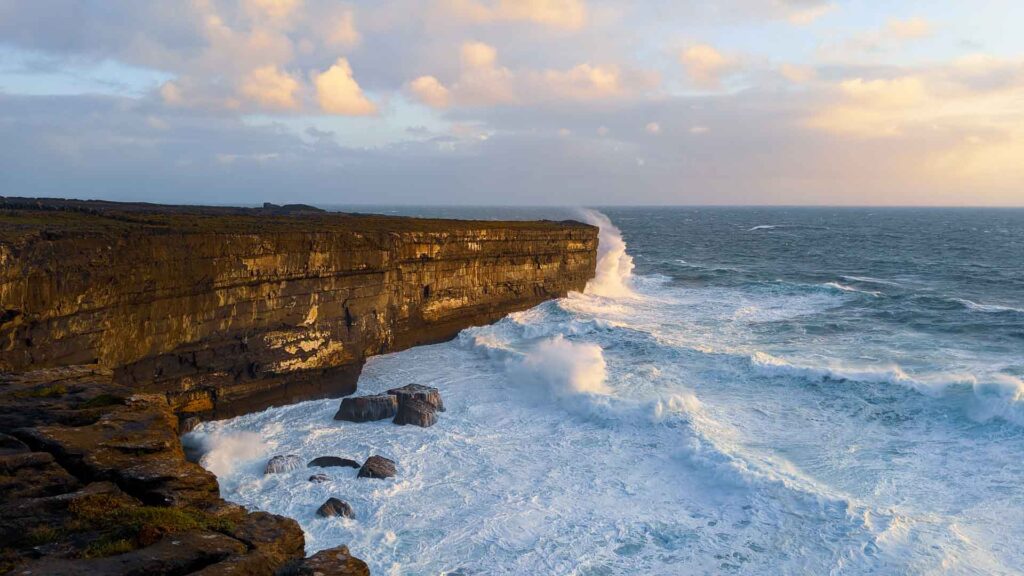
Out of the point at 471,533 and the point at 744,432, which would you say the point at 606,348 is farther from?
the point at 471,533

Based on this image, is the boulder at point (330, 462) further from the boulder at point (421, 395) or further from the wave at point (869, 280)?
the wave at point (869, 280)

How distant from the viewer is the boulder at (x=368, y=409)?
18.9m

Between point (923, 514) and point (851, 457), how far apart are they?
8.98 feet

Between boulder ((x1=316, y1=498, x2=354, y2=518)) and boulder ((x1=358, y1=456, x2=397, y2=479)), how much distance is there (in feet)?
4.99

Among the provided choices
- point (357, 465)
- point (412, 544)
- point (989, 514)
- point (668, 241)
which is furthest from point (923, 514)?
point (668, 241)

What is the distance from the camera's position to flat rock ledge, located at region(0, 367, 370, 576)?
7.12m

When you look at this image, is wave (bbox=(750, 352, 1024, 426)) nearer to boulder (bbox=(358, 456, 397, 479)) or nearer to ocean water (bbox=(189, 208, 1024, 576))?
ocean water (bbox=(189, 208, 1024, 576))

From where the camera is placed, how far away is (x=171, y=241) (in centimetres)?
1809

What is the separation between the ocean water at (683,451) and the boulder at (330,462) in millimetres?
417

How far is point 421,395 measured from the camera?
Result: 1919cm

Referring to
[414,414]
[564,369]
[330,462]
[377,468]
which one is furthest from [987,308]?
[330,462]

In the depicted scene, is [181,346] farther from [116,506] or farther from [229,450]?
[116,506]

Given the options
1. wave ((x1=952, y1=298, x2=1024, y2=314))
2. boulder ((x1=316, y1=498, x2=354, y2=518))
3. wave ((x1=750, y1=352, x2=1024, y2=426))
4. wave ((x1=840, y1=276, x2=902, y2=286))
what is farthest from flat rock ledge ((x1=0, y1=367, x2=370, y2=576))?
wave ((x1=840, y1=276, x2=902, y2=286))

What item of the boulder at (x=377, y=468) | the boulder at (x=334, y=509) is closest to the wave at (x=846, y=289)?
the boulder at (x=377, y=468)
